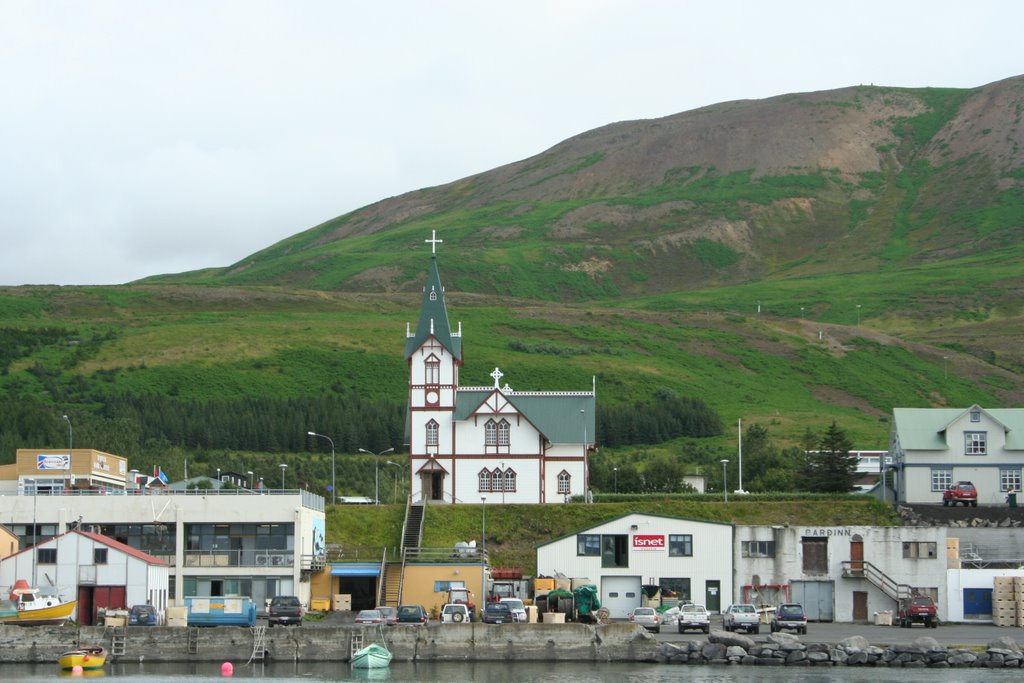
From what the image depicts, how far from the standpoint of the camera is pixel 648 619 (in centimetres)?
6894

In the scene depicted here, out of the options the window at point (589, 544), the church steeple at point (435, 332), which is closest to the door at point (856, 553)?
the window at point (589, 544)

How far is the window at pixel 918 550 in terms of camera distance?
76125 mm

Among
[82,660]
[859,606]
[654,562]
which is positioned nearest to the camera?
[82,660]

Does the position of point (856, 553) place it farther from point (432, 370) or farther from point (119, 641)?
point (119, 641)

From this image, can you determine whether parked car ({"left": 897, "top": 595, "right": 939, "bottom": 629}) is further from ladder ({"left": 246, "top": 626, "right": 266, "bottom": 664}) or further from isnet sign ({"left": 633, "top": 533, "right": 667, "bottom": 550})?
ladder ({"left": 246, "top": 626, "right": 266, "bottom": 664})

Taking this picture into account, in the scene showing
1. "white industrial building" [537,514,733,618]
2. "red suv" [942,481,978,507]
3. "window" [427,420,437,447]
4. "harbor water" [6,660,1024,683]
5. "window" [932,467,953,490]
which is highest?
"window" [427,420,437,447]

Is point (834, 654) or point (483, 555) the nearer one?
point (834, 654)

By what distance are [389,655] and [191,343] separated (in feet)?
473

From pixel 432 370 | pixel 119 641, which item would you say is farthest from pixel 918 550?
pixel 119 641

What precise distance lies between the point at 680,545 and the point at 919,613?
12.0m

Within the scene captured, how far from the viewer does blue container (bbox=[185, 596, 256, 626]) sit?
63719 millimetres

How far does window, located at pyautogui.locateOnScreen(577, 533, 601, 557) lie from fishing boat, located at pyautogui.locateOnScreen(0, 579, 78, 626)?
25485 mm

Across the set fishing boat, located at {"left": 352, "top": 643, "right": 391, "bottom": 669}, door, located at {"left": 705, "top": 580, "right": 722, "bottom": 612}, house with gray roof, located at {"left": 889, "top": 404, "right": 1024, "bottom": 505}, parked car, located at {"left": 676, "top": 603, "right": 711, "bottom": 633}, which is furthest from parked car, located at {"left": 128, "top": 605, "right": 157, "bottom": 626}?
house with gray roof, located at {"left": 889, "top": 404, "right": 1024, "bottom": 505}

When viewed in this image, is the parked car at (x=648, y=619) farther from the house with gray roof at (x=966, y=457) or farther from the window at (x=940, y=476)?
the window at (x=940, y=476)
